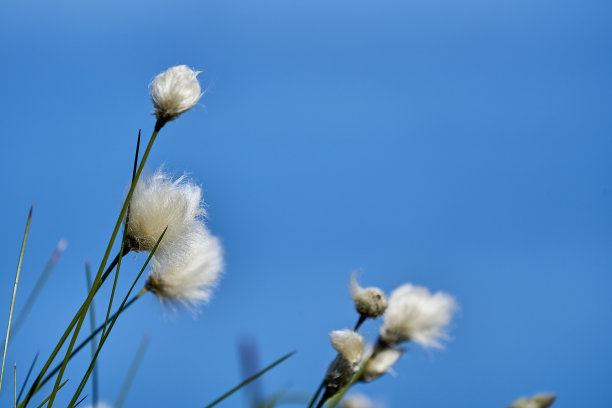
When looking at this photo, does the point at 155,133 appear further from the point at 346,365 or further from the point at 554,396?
the point at 554,396

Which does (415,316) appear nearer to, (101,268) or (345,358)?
(345,358)

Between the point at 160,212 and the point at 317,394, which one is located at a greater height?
the point at 160,212

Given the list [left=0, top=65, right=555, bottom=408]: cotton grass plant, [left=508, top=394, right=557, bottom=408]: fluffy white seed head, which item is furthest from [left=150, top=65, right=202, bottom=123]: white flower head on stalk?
[left=508, top=394, right=557, bottom=408]: fluffy white seed head

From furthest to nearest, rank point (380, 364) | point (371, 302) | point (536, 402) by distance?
1. point (371, 302)
2. point (380, 364)
3. point (536, 402)

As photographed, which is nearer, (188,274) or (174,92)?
(174,92)

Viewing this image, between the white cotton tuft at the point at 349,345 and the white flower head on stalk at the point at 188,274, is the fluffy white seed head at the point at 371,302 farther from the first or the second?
the white flower head on stalk at the point at 188,274

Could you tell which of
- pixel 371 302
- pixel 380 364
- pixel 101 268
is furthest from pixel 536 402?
pixel 101 268

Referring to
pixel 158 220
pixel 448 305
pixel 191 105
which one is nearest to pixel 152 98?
pixel 191 105
